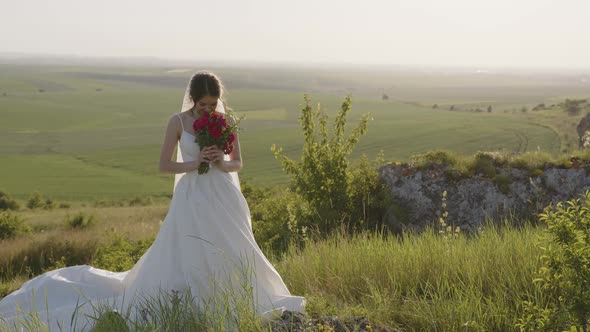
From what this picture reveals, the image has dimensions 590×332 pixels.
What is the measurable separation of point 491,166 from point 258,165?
40787 mm

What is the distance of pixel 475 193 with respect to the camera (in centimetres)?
969

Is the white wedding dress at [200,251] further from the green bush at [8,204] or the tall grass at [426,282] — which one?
the green bush at [8,204]

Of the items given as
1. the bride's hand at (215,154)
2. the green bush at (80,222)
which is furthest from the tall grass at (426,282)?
the green bush at (80,222)

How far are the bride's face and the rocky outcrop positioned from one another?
4530mm

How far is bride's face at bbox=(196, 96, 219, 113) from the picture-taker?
6.04m

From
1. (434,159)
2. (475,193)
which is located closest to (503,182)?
(475,193)

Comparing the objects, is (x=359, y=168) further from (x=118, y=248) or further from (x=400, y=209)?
(x=118, y=248)

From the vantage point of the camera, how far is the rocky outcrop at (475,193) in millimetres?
9469

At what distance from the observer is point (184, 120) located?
6.18 metres

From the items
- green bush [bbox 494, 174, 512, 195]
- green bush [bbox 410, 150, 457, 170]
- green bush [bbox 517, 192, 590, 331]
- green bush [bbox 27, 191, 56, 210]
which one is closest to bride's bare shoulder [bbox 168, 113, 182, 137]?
green bush [bbox 517, 192, 590, 331]

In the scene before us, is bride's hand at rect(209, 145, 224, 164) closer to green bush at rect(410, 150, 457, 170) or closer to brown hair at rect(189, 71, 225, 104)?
brown hair at rect(189, 71, 225, 104)

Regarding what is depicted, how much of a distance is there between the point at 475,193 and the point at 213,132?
5.56 metres

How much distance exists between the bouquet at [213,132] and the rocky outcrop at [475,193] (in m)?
4.46

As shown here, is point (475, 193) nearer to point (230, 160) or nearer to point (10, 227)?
A: point (230, 160)
